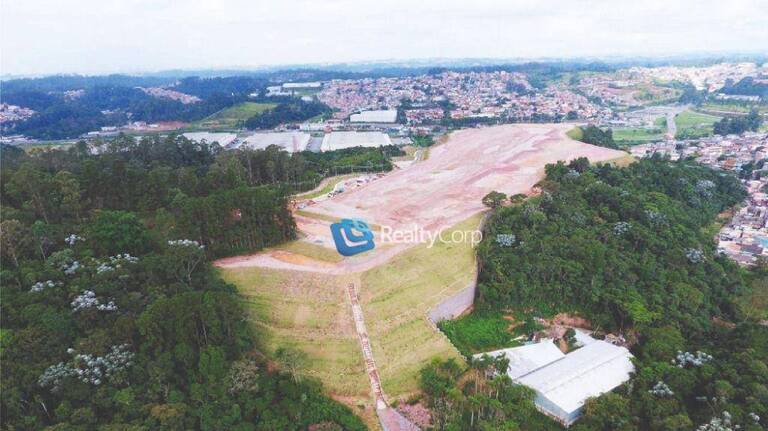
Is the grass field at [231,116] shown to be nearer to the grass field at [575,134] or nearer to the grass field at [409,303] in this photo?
the grass field at [575,134]

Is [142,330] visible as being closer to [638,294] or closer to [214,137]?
[638,294]

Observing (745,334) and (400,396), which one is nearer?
(400,396)

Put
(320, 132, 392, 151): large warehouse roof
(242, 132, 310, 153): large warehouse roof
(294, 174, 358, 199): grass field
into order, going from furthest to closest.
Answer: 1. (242, 132, 310, 153): large warehouse roof
2. (320, 132, 392, 151): large warehouse roof
3. (294, 174, 358, 199): grass field

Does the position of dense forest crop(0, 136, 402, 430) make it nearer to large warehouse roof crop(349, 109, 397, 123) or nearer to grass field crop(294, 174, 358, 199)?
grass field crop(294, 174, 358, 199)

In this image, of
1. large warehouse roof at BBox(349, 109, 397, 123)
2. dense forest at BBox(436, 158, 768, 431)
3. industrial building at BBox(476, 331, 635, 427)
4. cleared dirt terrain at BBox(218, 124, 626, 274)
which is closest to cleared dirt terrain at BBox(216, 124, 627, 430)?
cleared dirt terrain at BBox(218, 124, 626, 274)

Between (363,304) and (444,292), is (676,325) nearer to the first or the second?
(444,292)

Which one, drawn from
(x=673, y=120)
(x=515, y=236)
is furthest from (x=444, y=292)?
(x=673, y=120)
